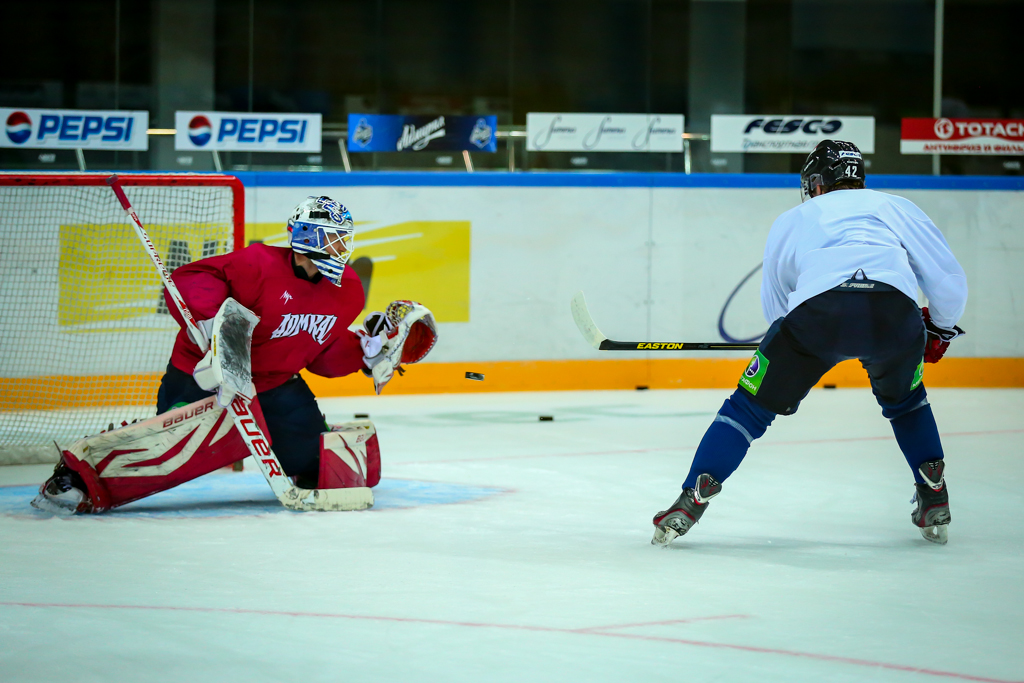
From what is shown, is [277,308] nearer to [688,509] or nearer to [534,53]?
[688,509]

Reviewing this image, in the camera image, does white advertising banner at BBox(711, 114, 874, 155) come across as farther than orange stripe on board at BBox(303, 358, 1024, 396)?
Yes

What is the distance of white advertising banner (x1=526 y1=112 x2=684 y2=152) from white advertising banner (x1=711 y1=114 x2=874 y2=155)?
43 cm

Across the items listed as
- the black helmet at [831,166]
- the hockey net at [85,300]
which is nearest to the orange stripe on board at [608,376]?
the hockey net at [85,300]

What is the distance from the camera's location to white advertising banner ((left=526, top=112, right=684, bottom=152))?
1038 centimetres

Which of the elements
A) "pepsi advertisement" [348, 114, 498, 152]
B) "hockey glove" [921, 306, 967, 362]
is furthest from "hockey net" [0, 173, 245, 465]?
"pepsi advertisement" [348, 114, 498, 152]

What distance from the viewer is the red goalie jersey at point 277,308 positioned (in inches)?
124

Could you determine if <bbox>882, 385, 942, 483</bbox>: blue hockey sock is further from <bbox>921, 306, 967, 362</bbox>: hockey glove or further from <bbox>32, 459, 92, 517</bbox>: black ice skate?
<bbox>32, 459, 92, 517</bbox>: black ice skate

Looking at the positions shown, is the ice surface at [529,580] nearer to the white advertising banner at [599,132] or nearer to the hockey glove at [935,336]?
the hockey glove at [935,336]

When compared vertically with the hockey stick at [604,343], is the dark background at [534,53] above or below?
above

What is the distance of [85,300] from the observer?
16.7 feet

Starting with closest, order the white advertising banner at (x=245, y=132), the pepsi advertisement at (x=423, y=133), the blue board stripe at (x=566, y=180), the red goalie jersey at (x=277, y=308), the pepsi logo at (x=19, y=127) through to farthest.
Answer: the red goalie jersey at (x=277, y=308), the blue board stripe at (x=566, y=180), the pepsi logo at (x=19, y=127), the white advertising banner at (x=245, y=132), the pepsi advertisement at (x=423, y=133)

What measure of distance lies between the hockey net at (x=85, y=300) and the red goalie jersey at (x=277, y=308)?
3.76ft

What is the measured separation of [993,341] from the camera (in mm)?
6996

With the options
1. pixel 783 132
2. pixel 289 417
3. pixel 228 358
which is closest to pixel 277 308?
pixel 228 358
